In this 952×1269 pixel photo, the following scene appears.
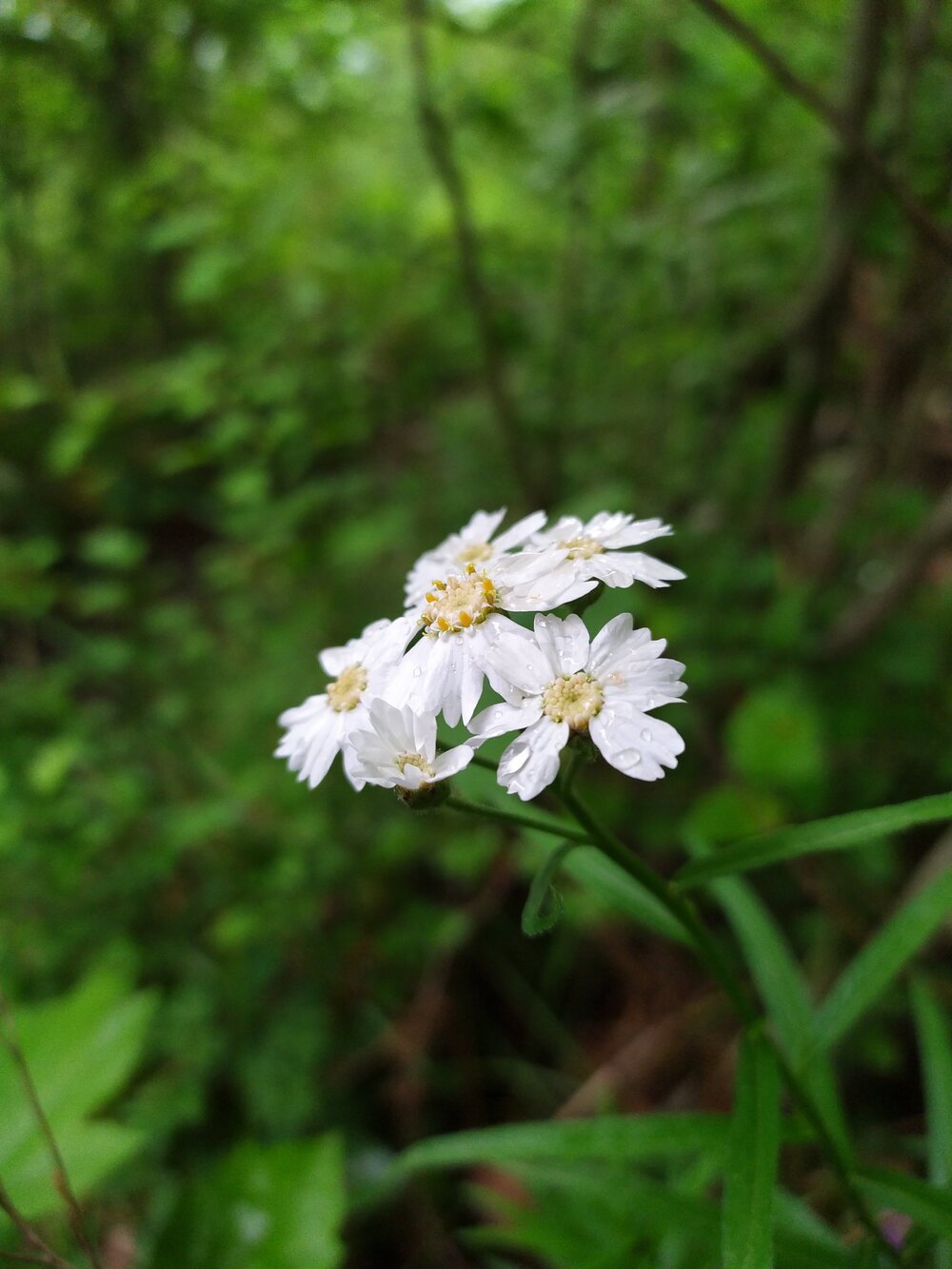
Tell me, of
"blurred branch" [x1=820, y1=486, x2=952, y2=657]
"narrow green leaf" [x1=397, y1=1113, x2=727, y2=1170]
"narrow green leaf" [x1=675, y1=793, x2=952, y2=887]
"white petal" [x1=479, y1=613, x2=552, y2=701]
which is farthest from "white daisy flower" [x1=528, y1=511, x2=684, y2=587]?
"blurred branch" [x1=820, y1=486, x2=952, y2=657]

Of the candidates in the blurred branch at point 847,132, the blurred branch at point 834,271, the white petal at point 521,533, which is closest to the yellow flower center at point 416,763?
the white petal at point 521,533

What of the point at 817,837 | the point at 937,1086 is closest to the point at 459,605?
the point at 817,837

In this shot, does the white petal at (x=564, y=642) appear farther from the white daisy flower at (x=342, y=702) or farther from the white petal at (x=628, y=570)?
the white daisy flower at (x=342, y=702)

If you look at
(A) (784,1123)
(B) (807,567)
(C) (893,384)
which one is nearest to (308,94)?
(C) (893,384)

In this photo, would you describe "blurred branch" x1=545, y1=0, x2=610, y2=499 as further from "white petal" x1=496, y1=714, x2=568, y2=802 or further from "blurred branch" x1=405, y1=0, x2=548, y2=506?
"white petal" x1=496, y1=714, x2=568, y2=802

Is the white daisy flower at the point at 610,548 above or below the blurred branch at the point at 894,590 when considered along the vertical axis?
below
